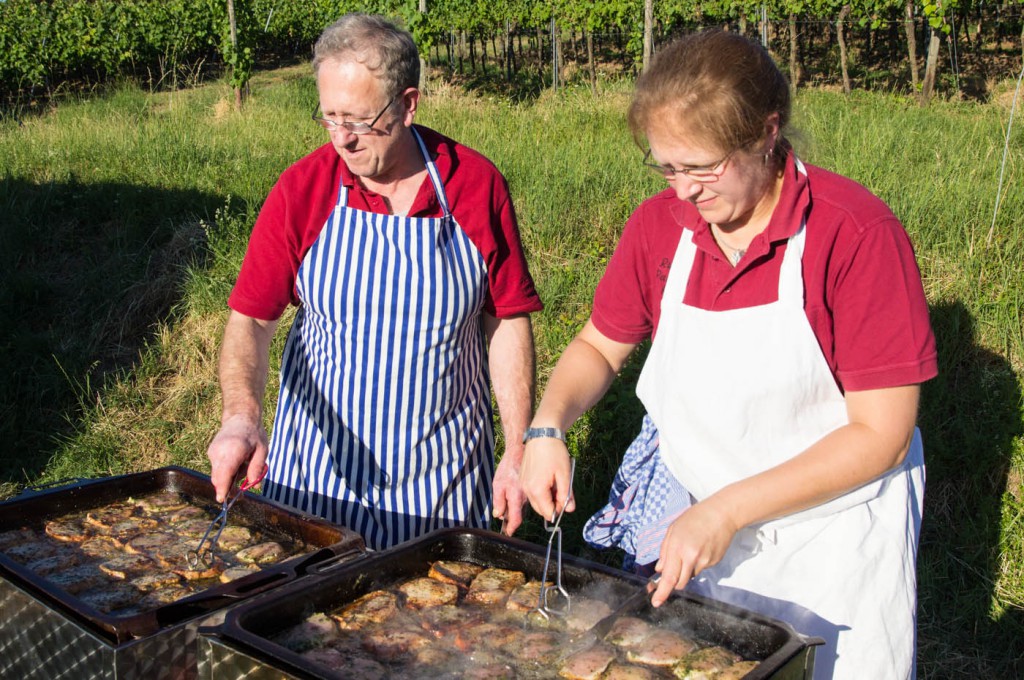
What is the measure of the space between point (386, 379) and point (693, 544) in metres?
1.17

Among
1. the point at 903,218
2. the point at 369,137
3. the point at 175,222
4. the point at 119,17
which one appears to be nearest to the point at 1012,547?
the point at 903,218

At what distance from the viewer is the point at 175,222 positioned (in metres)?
7.68

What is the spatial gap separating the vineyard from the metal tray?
1144cm

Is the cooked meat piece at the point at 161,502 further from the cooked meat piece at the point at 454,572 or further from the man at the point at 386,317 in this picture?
the cooked meat piece at the point at 454,572

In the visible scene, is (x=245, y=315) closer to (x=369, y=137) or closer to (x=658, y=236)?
(x=369, y=137)

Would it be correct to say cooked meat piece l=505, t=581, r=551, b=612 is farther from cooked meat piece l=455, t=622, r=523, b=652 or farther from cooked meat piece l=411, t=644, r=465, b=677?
cooked meat piece l=411, t=644, r=465, b=677

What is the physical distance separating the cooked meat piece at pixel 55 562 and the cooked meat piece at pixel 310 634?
28.4 inches

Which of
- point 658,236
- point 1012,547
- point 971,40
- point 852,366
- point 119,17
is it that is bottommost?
point 1012,547

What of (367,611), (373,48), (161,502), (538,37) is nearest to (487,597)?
(367,611)

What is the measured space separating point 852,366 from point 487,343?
1.28 metres

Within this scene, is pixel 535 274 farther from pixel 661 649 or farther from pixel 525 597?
pixel 661 649

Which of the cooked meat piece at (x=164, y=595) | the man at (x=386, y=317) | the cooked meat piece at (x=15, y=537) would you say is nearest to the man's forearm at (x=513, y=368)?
the man at (x=386, y=317)

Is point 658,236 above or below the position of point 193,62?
below

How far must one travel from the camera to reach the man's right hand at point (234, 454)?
2176 millimetres
